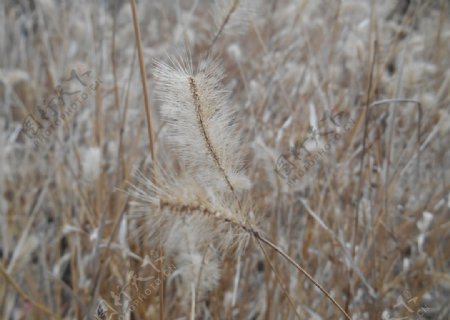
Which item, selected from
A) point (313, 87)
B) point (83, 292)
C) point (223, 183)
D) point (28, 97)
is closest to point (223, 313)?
point (83, 292)

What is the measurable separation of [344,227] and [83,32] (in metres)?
1.41

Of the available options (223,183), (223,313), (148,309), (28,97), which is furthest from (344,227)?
(28,97)

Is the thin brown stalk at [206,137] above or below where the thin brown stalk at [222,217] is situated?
above

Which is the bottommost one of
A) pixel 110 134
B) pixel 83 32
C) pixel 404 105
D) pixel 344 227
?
pixel 344 227

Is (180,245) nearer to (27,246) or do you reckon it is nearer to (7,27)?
(27,246)

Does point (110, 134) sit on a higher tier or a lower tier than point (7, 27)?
lower

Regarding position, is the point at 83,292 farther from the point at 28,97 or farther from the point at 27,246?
the point at 28,97

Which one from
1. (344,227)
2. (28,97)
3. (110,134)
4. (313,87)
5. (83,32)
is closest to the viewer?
(344,227)

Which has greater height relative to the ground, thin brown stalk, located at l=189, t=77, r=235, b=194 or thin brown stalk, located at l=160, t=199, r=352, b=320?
thin brown stalk, located at l=189, t=77, r=235, b=194

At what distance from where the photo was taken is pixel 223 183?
0.48m

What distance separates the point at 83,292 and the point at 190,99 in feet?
2.31

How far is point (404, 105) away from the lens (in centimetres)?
139

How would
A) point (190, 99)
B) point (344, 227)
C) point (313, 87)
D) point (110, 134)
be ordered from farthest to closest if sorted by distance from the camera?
point (110, 134) → point (313, 87) → point (344, 227) → point (190, 99)

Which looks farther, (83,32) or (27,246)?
(83,32)
